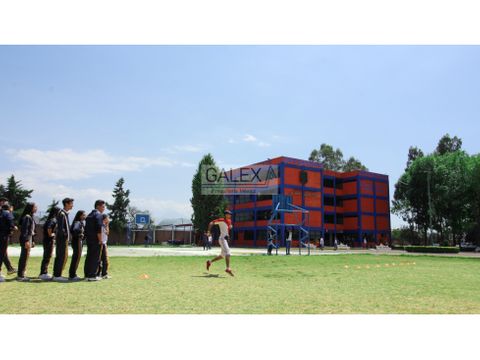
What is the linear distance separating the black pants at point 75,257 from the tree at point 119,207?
179 ft

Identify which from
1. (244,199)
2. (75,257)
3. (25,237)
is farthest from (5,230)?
(244,199)

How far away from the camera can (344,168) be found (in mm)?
81000

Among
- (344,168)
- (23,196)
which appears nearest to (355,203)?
(344,168)

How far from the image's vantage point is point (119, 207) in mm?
64188

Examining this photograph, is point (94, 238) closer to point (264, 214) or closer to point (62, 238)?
point (62, 238)

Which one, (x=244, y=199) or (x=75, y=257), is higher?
(x=244, y=199)

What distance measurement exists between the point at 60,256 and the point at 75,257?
341 millimetres

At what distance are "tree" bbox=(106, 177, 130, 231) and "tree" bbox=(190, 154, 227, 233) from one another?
1590 centimetres

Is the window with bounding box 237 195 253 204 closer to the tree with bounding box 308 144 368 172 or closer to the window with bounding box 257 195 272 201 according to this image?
the window with bounding box 257 195 272 201

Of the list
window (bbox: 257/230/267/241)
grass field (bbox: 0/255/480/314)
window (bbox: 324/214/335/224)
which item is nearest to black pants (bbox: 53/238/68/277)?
grass field (bbox: 0/255/480/314)

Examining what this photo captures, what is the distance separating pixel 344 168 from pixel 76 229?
76.1m

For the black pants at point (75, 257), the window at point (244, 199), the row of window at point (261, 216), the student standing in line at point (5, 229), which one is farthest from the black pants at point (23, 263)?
the window at point (244, 199)

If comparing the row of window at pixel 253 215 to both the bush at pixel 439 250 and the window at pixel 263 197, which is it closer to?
the window at pixel 263 197

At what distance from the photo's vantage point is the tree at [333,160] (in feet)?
262
